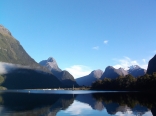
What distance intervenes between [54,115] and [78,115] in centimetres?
379

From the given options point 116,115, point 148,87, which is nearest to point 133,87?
point 148,87

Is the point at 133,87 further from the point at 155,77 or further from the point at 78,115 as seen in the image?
the point at 78,115

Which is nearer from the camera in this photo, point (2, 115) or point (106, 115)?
point (2, 115)

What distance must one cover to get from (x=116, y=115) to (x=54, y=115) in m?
10.1

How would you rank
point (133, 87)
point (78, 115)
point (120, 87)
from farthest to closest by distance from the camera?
point (120, 87)
point (133, 87)
point (78, 115)

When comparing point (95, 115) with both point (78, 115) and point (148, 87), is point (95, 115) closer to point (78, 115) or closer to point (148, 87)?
point (78, 115)

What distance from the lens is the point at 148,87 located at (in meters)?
133

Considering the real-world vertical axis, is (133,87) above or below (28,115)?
above

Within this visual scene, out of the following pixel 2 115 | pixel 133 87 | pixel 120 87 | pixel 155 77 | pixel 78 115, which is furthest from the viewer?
pixel 120 87

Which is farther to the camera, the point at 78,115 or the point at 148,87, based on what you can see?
the point at 148,87

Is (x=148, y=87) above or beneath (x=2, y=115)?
above

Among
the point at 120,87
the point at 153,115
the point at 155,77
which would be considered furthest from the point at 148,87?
the point at 153,115

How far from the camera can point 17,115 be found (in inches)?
1219

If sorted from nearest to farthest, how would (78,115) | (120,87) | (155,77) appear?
(78,115) → (155,77) → (120,87)
